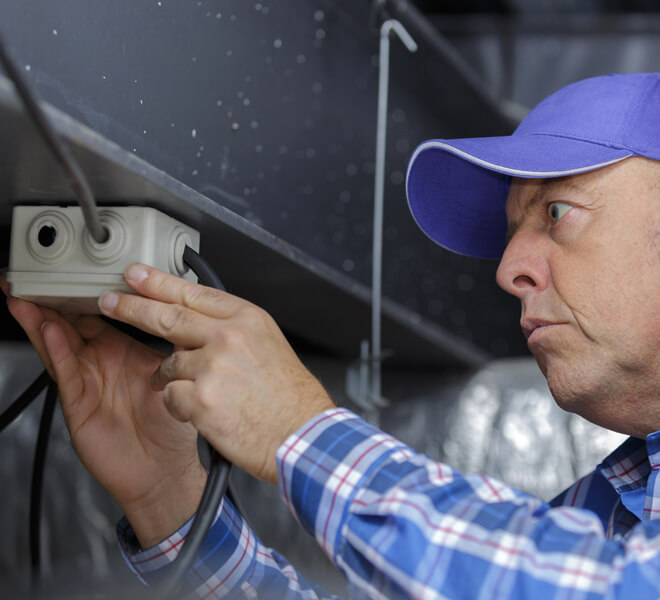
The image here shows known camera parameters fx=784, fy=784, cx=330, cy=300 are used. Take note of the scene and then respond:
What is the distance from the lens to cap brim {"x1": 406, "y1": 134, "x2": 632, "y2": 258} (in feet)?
2.65

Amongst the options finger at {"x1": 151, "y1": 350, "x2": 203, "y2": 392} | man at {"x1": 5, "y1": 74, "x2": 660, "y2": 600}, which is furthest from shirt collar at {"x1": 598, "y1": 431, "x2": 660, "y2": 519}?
finger at {"x1": 151, "y1": 350, "x2": 203, "y2": 392}

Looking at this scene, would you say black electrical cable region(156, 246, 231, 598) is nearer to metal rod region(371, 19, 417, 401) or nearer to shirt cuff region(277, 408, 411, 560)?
shirt cuff region(277, 408, 411, 560)

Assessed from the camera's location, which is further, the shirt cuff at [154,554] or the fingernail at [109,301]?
the shirt cuff at [154,554]

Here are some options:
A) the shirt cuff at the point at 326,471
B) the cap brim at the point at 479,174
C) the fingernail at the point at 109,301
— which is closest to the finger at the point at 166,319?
the fingernail at the point at 109,301

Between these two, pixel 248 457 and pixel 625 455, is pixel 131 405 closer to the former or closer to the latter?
pixel 248 457

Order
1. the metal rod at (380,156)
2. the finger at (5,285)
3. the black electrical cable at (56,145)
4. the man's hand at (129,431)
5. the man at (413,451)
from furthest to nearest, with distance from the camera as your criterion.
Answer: the metal rod at (380,156) → the man's hand at (129,431) → the finger at (5,285) → the man at (413,451) → the black electrical cable at (56,145)

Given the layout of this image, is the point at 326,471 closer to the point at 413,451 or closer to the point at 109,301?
the point at 413,451

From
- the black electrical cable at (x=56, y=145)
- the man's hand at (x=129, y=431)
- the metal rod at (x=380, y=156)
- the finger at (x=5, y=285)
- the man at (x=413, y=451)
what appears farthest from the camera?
the metal rod at (x=380, y=156)

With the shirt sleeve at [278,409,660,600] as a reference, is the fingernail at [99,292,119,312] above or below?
above

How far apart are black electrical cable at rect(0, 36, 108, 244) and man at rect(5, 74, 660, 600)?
0.19 feet

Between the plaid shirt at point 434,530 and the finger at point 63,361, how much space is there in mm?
273

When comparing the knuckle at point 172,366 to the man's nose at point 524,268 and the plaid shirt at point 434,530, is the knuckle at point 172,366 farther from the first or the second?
the man's nose at point 524,268

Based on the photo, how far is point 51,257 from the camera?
2.12 ft

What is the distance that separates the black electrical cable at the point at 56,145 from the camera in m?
0.46
